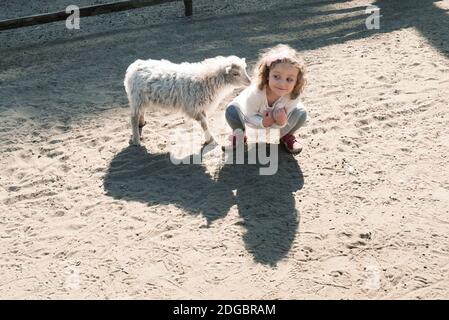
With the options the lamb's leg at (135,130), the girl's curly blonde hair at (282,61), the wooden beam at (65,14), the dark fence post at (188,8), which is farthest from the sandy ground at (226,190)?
the dark fence post at (188,8)

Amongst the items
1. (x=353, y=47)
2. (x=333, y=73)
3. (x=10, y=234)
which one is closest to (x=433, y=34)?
(x=353, y=47)

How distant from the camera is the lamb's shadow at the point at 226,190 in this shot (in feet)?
13.8

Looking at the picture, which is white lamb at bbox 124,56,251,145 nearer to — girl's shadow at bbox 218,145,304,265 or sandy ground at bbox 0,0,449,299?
sandy ground at bbox 0,0,449,299

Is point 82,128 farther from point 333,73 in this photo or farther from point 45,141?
point 333,73

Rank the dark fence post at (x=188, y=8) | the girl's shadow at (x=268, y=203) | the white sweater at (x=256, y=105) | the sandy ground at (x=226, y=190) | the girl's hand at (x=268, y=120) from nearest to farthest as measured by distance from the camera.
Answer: the sandy ground at (x=226, y=190), the girl's shadow at (x=268, y=203), the girl's hand at (x=268, y=120), the white sweater at (x=256, y=105), the dark fence post at (x=188, y=8)

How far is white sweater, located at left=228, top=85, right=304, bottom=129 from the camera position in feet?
15.9

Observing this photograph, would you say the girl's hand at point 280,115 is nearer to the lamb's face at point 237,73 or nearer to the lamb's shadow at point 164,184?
the lamb's face at point 237,73

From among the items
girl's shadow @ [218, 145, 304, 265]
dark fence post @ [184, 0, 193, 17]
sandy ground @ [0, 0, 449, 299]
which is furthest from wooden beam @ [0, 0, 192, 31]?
girl's shadow @ [218, 145, 304, 265]

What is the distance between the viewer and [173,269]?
3.87 m

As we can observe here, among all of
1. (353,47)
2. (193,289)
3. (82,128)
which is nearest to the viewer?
(193,289)

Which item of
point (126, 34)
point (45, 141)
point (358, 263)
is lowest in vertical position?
point (358, 263)

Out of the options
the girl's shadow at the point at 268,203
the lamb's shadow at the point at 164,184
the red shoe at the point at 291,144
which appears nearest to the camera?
the girl's shadow at the point at 268,203

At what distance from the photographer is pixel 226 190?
4.73 meters

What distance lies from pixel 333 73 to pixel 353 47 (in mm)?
1006
